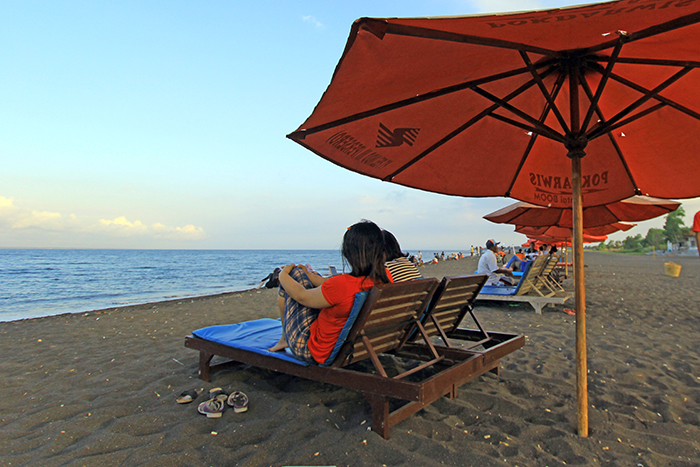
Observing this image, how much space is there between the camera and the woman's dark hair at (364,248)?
2514mm

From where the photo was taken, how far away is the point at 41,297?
1447 centimetres

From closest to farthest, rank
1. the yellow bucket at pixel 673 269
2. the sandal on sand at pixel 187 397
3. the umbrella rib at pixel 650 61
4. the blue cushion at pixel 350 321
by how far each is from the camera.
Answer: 1. the umbrella rib at pixel 650 61
2. the blue cushion at pixel 350 321
3. the sandal on sand at pixel 187 397
4. the yellow bucket at pixel 673 269

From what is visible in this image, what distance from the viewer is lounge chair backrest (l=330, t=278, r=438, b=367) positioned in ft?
7.73

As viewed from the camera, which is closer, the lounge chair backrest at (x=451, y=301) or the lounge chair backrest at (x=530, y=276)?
the lounge chair backrest at (x=451, y=301)

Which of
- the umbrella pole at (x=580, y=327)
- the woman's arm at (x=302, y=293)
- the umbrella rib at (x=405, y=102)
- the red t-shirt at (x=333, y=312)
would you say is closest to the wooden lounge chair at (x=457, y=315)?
the umbrella pole at (x=580, y=327)

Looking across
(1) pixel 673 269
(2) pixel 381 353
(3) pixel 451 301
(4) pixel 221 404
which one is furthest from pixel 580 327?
(1) pixel 673 269

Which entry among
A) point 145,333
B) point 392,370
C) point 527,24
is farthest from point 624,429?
point 145,333

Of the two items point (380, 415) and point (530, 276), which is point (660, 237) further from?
point (380, 415)

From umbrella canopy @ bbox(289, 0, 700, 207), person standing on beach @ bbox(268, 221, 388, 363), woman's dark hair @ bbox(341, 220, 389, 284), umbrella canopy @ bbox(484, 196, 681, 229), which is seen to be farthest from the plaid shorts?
umbrella canopy @ bbox(484, 196, 681, 229)

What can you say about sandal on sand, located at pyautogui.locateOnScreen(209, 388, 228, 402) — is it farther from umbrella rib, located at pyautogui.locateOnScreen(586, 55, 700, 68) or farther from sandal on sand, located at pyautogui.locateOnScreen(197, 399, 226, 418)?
umbrella rib, located at pyautogui.locateOnScreen(586, 55, 700, 68)

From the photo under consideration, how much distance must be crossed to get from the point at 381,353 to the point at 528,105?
7.51ft

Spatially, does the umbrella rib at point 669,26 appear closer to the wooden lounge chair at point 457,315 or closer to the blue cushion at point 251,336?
the wooden lounge chair at point 457,315

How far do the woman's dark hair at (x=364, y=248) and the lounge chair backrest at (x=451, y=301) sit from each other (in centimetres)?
79

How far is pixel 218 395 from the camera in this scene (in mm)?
2770
